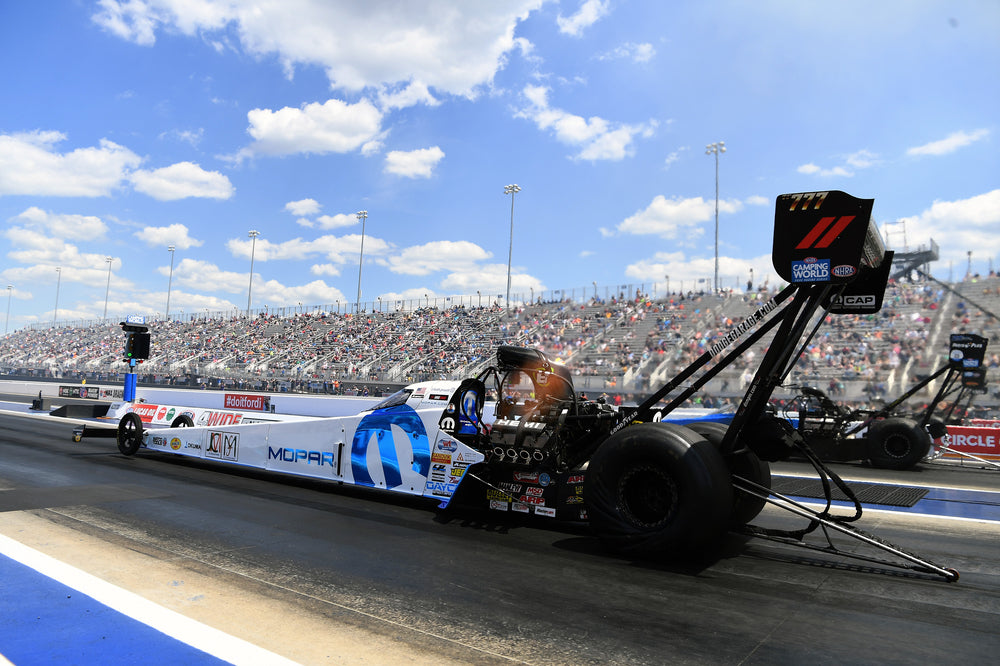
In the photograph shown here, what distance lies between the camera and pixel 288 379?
3394 centimetres

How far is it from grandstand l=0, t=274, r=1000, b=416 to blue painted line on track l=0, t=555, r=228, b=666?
63.7 feet

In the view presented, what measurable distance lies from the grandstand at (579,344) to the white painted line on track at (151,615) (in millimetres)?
18712

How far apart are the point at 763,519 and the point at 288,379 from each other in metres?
30.3

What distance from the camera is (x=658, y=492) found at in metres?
5.34

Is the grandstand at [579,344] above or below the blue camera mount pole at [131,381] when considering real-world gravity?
above

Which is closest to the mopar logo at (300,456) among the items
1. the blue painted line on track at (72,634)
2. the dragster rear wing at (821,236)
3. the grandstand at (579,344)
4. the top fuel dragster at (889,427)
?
the blue painted line on track at (72,634)

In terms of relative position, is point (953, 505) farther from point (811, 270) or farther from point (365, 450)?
point (365, 450)

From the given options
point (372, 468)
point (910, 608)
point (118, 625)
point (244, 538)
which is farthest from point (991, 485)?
point (118, 625)

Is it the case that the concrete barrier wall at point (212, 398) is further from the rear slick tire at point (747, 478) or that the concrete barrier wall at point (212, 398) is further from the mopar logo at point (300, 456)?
the rear slick tire at point (747, 478)

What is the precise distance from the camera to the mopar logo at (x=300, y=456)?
8181 mm

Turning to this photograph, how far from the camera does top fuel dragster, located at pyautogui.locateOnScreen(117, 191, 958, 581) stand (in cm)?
504

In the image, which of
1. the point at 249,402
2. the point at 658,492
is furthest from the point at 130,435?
the point at 249,402

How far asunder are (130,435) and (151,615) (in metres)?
8.59

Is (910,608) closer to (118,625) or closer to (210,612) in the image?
(210,612)
